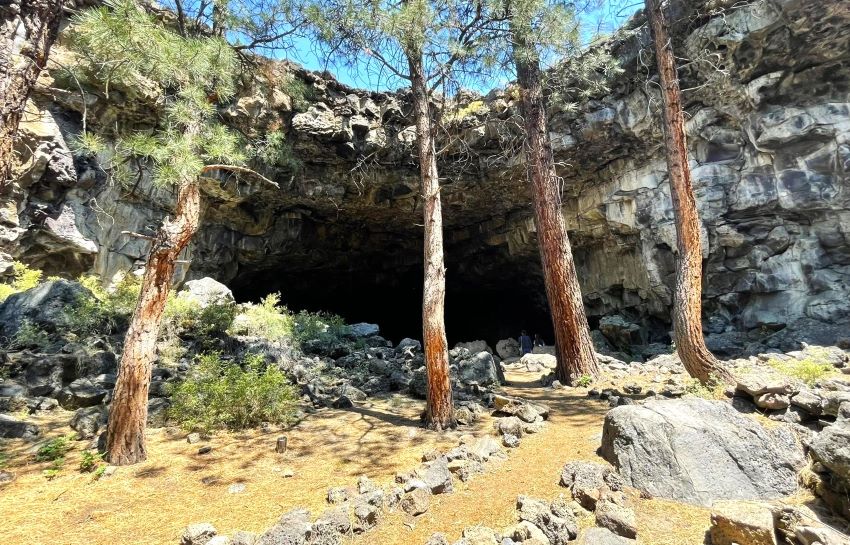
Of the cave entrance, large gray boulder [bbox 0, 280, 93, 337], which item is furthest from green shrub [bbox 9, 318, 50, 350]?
the cave entrance

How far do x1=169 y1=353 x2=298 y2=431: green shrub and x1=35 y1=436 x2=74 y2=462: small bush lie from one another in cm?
100

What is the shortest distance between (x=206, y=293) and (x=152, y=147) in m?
7.51

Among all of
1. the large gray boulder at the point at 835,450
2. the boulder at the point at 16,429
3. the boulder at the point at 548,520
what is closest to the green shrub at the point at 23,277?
the boulder at the point at 16,429

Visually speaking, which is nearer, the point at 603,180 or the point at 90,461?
the point at 90,461

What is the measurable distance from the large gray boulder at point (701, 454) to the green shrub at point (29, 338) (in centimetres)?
811

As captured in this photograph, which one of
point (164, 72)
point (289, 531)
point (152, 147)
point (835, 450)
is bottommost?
point (289, 531)

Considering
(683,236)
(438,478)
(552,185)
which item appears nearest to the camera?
(438,478)

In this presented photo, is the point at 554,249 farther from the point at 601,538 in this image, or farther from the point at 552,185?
the point at 601,538

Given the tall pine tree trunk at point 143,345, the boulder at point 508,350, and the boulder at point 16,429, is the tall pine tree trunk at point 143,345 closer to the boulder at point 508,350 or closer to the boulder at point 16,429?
the boulder at point 16,429

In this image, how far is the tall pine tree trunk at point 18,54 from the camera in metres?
3.38

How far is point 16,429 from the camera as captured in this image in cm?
423

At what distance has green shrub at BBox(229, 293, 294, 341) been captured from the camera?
9.50m

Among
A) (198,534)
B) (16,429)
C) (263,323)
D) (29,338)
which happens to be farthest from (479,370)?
(29,338)

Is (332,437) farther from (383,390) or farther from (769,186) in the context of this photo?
(769,186)
